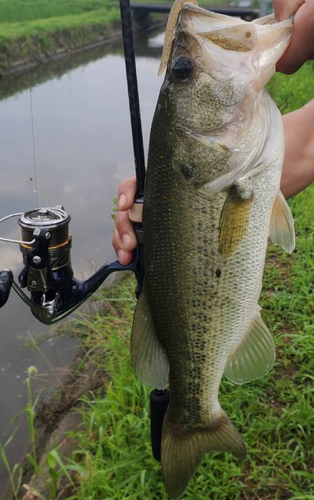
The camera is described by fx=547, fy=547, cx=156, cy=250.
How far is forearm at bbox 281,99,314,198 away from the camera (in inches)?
94.8

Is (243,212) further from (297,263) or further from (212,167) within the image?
(297,263)

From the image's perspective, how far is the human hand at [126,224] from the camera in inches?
79.4

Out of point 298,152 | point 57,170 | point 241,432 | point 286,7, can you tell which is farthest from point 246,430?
point 57,170

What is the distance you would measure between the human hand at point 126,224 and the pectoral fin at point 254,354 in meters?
0.54

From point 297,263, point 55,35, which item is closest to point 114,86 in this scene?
point 55,35

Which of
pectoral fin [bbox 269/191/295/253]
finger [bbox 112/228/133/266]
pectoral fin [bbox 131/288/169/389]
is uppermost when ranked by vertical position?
pectoral fin [bbox 269/191/295/253]

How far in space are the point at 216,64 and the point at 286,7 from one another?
0.87ft

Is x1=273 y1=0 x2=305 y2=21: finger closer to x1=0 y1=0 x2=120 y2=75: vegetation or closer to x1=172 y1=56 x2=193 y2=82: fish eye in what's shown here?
x1=172 y1=56 x2=193 y2=82: fish eye

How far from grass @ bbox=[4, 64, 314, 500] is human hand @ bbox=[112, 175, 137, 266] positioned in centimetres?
105

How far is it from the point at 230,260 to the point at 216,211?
16cm

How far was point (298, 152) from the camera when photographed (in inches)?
95.9

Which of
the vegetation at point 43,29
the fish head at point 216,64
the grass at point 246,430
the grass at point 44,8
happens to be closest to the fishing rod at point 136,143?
the fish head at point 216,64

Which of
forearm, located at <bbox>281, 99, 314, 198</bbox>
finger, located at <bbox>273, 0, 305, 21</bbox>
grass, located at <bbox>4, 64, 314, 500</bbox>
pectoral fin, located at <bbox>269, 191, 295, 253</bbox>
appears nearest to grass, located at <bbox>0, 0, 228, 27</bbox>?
grass, located at <bbox>4, 64, 314, 500</bbox>

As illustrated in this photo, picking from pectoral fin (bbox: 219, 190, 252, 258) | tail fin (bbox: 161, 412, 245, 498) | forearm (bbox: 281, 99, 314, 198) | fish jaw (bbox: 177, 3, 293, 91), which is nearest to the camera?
fish jaw (bbox: 177, 3, 293, 91)
